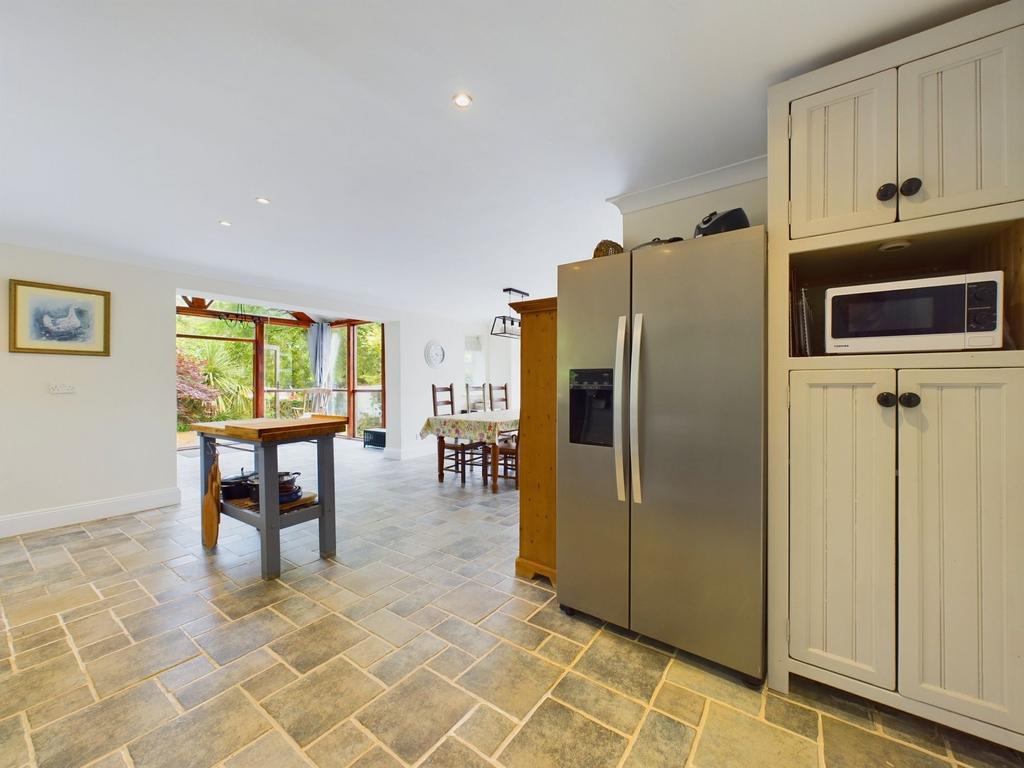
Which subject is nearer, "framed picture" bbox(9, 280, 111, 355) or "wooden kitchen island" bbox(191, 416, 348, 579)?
"wooden kitchen island" bbox(191, 416, 348, 579)

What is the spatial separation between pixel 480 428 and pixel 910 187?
3670 millimetres

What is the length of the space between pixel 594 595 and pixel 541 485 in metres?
0.69

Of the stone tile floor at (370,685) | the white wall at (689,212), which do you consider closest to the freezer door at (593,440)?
the stone tile floor at (370,685)

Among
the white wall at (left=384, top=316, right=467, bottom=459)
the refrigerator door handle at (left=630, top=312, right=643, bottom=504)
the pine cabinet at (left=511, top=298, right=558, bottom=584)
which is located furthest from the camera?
the white wall at (left=384, top=316, right=467, bottom=459)

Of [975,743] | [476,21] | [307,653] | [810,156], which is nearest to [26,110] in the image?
[476,21]

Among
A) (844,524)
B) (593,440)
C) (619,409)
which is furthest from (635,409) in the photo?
(844,524)

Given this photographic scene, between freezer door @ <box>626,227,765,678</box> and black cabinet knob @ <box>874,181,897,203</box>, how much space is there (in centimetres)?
35

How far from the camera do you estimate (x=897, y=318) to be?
144 cm

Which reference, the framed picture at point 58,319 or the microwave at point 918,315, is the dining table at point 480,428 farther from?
the microwave at point 918,315

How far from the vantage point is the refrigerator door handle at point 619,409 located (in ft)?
6.07

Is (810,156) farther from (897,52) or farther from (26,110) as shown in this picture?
(26,110)

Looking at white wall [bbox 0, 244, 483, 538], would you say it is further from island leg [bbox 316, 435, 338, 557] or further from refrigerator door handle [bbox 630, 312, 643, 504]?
refrigerator door handle [bbox 630, 312, 643, 504]

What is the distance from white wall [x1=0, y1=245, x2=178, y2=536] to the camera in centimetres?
332

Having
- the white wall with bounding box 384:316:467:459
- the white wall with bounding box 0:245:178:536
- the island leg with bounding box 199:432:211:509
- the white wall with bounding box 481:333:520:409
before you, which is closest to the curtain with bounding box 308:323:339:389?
the white wall with bounding box 384:316:467:459
